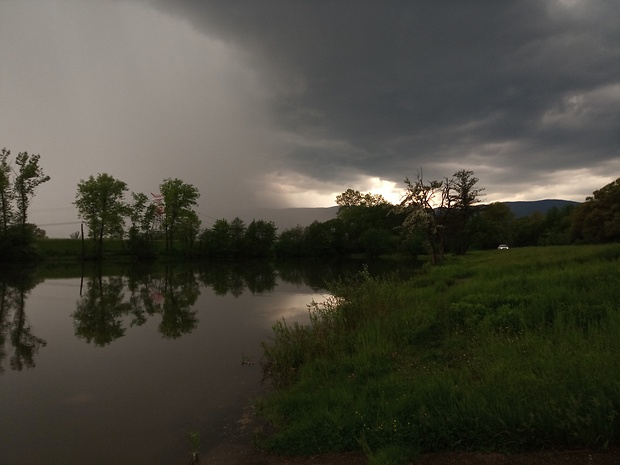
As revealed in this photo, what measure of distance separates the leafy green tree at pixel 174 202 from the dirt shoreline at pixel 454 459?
72.6 m

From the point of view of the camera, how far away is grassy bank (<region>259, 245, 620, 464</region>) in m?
4.30

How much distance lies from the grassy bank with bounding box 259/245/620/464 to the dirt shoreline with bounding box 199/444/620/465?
0.13 m

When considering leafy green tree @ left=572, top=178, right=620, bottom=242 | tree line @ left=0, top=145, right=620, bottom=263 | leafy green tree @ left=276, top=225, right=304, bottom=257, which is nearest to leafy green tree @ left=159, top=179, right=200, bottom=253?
tree line @ left=0, top=145, right=620, bottom=263

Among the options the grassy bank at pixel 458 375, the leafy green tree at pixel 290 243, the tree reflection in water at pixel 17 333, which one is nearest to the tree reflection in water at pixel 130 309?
the tree reflection in water at pixel 17 333

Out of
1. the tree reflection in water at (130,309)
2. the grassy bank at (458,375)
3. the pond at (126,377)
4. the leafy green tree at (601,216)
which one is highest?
the leafy green tree at (601,216)

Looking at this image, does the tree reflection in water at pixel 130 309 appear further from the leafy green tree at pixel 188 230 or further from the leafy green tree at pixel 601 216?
the leafy green tree at pixel 188 230

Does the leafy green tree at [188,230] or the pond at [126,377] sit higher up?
the leafy green tree at [188,230]

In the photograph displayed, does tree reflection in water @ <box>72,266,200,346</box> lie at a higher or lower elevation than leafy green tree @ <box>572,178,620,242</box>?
lower

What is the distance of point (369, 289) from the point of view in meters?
12.7

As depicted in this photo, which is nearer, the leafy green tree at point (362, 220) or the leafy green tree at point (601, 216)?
the leafy green tree at point (601, 216)

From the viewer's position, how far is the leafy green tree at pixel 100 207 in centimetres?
6519

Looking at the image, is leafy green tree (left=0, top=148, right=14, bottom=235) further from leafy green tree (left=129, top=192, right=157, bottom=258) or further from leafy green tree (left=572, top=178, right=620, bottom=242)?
leafy green tree (left=572, top=178, right=620, bottom=242)

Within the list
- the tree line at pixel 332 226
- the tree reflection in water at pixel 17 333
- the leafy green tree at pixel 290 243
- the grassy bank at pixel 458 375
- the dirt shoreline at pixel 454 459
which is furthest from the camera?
the leafy green tree at pixel 290 243

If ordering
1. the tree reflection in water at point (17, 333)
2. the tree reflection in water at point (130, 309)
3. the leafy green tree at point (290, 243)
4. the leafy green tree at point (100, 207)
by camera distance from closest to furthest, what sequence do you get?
the tree reflection in water at point (17, 333)
the tree reflection in water at point (130, 309)
the leafy green tree at point (100, 207)
the leafy green tree at point (290, 243)
